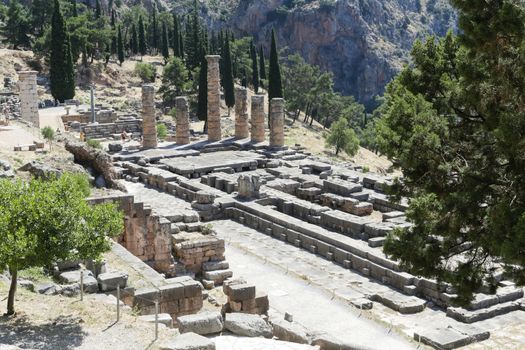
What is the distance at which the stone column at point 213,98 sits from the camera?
139ft

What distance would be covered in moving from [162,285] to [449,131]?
7167 millimetres

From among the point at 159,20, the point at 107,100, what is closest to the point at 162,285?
the point at 107,100

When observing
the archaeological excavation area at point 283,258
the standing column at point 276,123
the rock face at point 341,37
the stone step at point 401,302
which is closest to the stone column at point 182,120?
the archaeological excavation area at point 283,258

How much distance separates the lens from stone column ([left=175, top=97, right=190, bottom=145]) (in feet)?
133

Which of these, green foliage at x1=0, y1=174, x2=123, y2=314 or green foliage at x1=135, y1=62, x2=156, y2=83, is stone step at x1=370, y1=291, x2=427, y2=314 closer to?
green foliage at x1=0, y1=174, x2=123, y2=314

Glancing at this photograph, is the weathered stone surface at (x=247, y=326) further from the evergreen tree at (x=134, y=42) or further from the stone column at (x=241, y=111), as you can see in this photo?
the evergreen tree at (x=134, y=42)

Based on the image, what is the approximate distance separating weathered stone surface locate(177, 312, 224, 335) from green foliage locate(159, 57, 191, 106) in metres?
48.6

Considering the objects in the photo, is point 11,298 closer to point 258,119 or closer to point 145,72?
point 258,119

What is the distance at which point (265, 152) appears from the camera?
39.9 metres

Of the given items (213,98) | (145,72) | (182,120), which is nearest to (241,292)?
(182,120)

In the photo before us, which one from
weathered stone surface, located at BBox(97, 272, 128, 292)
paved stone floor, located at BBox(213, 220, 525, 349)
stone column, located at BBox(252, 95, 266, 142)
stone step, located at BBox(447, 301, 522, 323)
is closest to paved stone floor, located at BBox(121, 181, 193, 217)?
paved stone floor, located at BBox(213, 220, 525, 349)

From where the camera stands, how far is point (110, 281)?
46.1 feet

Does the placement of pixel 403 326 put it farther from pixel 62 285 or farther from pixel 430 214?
pixel 62 285

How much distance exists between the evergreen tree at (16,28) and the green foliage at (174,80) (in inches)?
743
